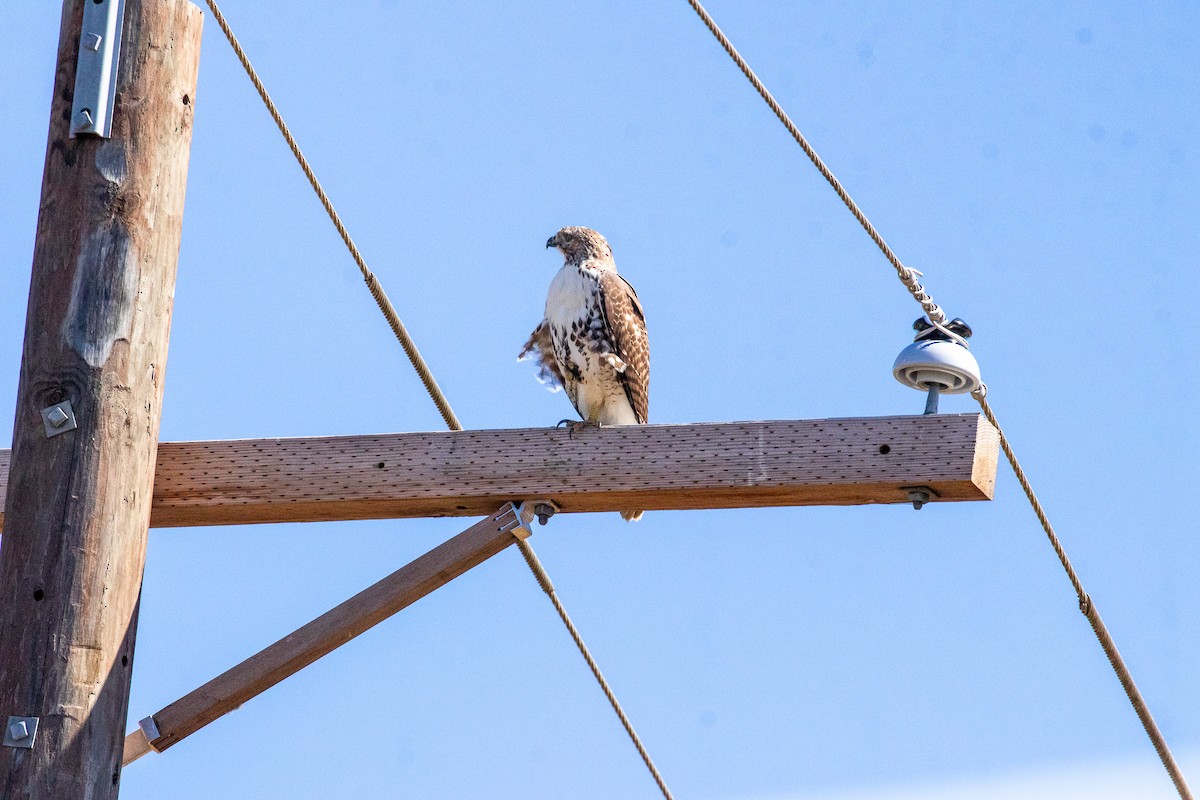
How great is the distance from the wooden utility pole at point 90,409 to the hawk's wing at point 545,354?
2351 mm

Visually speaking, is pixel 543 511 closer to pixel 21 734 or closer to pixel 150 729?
pixel 150 729

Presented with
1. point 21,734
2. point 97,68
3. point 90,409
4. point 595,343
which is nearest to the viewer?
point 21,734

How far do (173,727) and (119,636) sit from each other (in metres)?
0.65

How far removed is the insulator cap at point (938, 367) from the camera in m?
3.54

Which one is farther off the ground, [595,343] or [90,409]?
[595,343]

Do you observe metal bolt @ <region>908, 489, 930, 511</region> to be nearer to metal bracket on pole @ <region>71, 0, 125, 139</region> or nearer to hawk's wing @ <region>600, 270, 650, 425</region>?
metal bracket on pole @ <region>71, 0, 125, 139</region>

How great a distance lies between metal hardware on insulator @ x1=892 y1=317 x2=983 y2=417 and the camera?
139 inches

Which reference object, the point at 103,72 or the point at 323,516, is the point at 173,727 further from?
the point at 103,72

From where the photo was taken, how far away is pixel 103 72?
3406 mm

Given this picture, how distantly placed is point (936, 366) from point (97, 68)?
2.01 m

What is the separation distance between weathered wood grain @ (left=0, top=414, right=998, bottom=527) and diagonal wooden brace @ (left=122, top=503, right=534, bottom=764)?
0.33 ft

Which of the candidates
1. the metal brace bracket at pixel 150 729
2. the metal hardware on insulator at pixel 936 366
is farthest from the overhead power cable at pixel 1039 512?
the metal brace bracket at pixel 150 729

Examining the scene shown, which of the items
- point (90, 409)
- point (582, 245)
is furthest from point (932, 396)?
point (582, 245)

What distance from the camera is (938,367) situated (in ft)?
11.6
